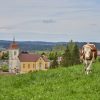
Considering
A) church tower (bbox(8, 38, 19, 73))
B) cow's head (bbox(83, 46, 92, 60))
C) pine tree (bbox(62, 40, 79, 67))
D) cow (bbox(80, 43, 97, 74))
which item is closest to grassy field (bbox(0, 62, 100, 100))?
cow (bbox(80, 43, 97, 74))

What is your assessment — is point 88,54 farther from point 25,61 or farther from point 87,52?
point 25,61

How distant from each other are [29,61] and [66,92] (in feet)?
447

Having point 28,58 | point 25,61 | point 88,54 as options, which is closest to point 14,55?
point 25,61

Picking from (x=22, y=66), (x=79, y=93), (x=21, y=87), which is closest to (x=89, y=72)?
(x=21, y=87)

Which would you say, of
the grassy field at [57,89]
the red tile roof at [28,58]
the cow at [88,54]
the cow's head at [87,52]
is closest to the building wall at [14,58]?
the red tile roof at [28,58]

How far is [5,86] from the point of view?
18328 millimetres

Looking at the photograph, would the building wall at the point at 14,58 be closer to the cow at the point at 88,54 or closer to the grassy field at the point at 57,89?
the cow at the point at 88,54

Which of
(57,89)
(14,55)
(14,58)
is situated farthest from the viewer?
(14,58)

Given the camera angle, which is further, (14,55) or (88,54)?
(14,55)

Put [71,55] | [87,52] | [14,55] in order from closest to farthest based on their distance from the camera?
1. [87,52]
2. [71,55]
3. [14,55]

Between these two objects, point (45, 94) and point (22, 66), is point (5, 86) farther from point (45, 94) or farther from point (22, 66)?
point (22, 66)

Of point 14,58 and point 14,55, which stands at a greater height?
point 14,55

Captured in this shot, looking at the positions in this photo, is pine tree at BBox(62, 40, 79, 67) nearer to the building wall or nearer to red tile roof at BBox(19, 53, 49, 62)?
red tile roof at BBox(19, 53, 49, 62)

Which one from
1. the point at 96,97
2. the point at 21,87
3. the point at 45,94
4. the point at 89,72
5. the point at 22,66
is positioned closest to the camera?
the point at 96,97
